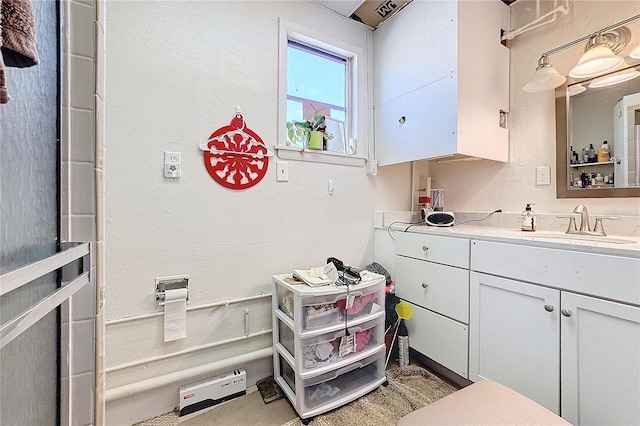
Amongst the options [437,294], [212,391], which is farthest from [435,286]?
[212,391]

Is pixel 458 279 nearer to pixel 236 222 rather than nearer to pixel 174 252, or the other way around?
pixel 236 222

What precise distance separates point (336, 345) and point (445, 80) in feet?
5.36

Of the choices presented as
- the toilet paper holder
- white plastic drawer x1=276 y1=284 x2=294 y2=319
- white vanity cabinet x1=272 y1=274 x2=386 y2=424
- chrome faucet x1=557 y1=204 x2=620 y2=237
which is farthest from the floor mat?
chrome faucet x1=557 y1=204 x2=620 y2=237

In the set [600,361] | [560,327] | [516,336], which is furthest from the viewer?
[516,336]

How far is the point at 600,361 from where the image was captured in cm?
102

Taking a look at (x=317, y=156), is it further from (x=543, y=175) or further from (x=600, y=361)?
(x=600, y=361)

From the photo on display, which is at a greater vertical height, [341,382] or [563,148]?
[563,148]

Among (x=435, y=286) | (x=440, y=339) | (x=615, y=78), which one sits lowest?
(x=440, y=339)

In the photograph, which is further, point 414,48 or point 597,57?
point 414,48

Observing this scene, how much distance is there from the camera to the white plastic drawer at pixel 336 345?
1.34 meters

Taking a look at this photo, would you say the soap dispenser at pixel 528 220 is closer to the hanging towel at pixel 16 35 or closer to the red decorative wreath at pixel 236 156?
the red decorative wreath at pixel 236 156

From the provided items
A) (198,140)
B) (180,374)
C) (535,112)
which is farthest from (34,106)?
(535,112)

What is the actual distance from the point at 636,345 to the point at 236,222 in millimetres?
1761

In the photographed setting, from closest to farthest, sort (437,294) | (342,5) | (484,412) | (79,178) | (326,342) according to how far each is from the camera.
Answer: (79,178) < (484,412) < (326,342) < (437,294) < (342,5)
